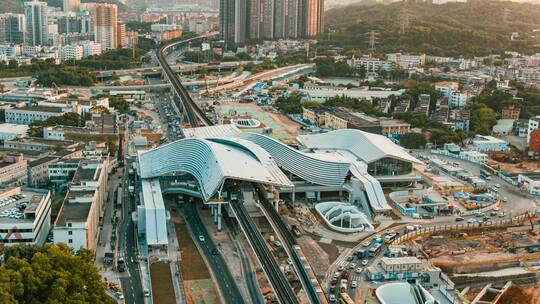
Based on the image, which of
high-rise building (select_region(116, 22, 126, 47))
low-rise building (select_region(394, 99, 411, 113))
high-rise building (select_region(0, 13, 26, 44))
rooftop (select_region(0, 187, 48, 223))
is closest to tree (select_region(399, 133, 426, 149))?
low-rise building (select_region(394, 99, 411, 113))

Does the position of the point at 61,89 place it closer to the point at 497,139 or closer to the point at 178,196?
the point at 178,196

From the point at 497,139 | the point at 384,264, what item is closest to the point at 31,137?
the point at 384,264

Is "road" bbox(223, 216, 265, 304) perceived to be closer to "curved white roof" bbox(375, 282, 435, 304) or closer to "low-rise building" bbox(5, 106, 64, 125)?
"curved white roof" bbox(375, 282, 435, 304)

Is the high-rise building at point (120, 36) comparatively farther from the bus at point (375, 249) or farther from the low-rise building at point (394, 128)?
the bus at point (375, 249)

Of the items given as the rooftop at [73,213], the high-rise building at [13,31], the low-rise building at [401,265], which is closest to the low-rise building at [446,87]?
the low-rise building at [401,265]

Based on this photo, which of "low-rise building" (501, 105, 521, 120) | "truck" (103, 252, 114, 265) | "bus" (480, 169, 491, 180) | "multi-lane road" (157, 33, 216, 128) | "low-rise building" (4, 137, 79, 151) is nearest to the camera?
"truck" (103, 252, 114, 265)

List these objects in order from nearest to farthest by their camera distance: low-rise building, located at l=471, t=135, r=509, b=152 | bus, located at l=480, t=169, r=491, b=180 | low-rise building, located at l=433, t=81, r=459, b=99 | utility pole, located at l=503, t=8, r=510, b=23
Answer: bus, located at l=480, t=169, r=491, b=180 < low-rise building, located at l=471, t=135, r=509, b=152 < low-rise building, located at l=433, t=81, r=459, b=99 < utility pole, located at l=503, t=8, r=510, b=23

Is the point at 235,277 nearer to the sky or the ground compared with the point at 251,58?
nearer to the ground

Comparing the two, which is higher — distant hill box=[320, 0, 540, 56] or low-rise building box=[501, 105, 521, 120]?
distant hill box=[320, 0, 540, 56]
